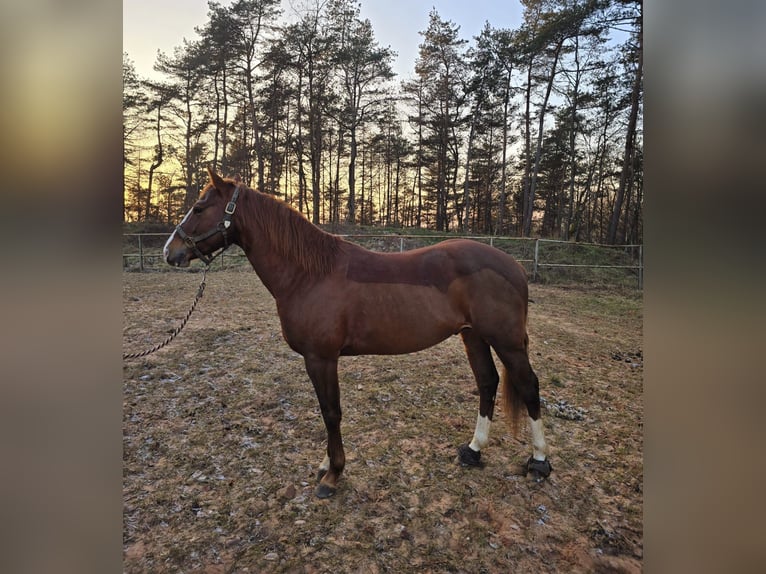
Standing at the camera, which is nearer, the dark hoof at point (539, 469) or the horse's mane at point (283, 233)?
the horse's mane at point (283, 233)

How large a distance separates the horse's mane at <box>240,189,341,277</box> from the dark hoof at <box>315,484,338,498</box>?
1354 mm

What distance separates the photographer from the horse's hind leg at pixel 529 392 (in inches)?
87.2

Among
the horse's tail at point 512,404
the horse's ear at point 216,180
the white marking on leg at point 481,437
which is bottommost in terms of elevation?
the white marking on leg at point 481,437

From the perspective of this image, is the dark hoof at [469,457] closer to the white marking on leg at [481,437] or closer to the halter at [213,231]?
the white marking on leg at [481,437]

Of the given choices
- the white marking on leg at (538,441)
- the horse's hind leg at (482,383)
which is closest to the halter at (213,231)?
the horse's hind leg at (482,383)

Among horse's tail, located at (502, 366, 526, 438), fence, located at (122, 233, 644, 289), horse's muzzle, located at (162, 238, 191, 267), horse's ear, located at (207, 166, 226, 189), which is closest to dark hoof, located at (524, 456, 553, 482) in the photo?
horse's tail, located at (502, 366, 526, 438)

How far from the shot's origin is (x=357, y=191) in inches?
871

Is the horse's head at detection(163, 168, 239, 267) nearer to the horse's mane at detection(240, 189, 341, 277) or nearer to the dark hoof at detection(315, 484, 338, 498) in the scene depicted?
the horse's mane at detection(240, 189, 341, 277)

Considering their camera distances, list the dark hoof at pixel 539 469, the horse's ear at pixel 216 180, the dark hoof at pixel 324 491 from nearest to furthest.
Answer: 1. the horse's ear at pixel 216 180
2. the dark hoof at pixel 324 491
3. the dark hoof at pixel 539 469

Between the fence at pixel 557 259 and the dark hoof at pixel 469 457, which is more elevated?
the fence at pixel 557 259

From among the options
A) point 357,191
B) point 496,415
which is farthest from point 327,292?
point 357,191

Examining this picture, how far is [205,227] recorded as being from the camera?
1.99 m

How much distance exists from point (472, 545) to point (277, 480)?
1.27 m
